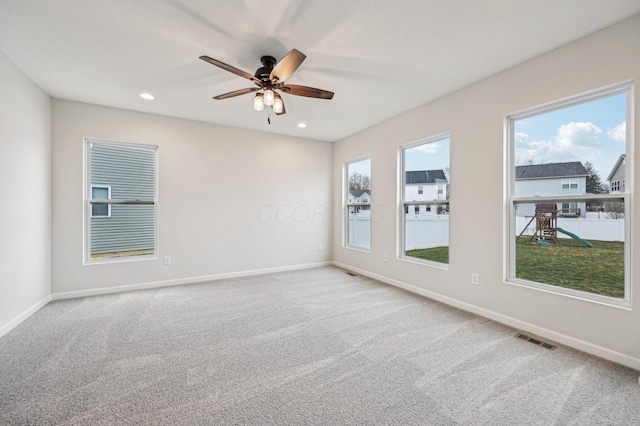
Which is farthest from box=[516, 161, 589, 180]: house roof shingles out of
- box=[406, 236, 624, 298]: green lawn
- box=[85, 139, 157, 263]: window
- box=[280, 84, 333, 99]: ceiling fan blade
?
box=[85, 139, 157, 263]: window

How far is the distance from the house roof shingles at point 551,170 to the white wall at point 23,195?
5.16 m

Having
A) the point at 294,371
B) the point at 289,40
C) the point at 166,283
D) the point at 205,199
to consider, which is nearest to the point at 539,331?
the point at 294,371

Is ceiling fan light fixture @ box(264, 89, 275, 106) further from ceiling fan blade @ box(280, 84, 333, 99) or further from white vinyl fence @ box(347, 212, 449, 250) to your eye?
white vinyl fence @ box(347, 212, 449, 250)

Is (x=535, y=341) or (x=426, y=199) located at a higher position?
(x=426, y=199)

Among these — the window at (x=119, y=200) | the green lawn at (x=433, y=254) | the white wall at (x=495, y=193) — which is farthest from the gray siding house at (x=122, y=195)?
the green lawn at (x=433, y=254)

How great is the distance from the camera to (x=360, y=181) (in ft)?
16.6

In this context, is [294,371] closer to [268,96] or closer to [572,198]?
[268,96]

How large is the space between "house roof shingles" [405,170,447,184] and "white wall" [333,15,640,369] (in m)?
0.23

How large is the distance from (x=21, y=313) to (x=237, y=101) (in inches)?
134

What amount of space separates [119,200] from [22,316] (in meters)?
1.71

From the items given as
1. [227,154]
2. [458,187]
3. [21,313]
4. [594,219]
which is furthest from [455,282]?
[21,313]

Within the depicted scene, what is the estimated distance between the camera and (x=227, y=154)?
178 inches

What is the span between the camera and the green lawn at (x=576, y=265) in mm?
2154

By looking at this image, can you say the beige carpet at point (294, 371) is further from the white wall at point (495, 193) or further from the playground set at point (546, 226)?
the playground set at point (546, 226)
